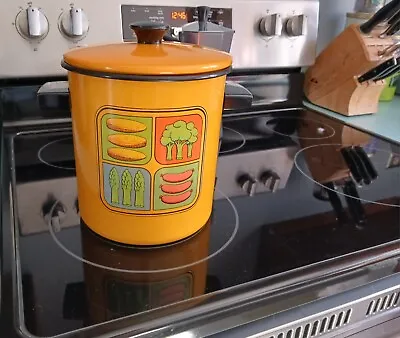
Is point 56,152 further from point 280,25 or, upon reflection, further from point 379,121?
point 379,121

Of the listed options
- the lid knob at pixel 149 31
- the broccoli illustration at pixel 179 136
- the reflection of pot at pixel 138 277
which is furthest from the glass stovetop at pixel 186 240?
the lid knob at pixel 149 31

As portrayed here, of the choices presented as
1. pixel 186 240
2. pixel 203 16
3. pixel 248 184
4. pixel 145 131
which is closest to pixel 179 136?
pixel 145 131

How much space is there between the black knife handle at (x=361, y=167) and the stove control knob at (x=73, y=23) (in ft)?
1.74

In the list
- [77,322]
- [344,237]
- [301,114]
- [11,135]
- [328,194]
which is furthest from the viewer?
[301,114]

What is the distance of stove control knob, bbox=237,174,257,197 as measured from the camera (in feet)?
2.03

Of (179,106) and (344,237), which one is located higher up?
(179,106)

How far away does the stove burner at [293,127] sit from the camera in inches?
34.1

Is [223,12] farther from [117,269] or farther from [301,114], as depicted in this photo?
[117,269]

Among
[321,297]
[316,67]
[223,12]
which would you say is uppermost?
[223,12]

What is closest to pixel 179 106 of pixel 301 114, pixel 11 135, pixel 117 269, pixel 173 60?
pixel 173 60

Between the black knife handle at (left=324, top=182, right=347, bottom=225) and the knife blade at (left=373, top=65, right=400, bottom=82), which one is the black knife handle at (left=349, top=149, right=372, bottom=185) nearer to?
the black knife handle at (left=324, top=182, right=347, bottom=225)

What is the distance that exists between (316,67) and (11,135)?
68 cm

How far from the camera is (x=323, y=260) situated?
1.50 feet

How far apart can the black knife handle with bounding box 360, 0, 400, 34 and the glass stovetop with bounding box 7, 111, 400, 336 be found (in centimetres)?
28
